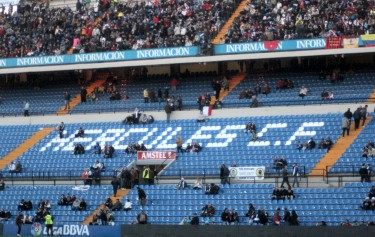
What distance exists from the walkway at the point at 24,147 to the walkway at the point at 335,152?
14.4 m

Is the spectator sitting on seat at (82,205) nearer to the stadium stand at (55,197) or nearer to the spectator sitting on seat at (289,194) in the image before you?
the stadium stand at (55,197)

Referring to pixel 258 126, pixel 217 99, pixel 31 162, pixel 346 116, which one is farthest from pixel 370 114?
pixel 31 162

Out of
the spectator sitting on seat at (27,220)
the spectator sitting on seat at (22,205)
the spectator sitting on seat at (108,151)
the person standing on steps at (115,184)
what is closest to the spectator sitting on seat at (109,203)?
the person standing on steps at (115,184)

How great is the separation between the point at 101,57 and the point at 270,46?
8635 millimetres

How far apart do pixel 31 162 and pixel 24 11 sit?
46.1ft

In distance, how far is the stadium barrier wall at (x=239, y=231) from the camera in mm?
29812

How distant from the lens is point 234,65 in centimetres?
4612

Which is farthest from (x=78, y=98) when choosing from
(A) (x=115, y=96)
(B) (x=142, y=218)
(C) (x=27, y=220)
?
(B) (x=142, y=218)

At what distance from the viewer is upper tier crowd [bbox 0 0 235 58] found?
4619cm

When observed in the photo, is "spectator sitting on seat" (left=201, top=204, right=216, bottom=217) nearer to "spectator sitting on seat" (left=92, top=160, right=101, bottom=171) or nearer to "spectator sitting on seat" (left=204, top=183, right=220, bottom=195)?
"spectator sitting on seat" (left=204, top=183, right=220, bottom=195)

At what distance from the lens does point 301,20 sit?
4319cm

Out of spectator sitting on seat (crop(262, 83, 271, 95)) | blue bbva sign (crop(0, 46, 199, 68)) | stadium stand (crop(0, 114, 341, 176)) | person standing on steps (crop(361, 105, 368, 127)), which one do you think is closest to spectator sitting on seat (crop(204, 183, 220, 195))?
stadium stand (crop(0, 114, 341, 176))

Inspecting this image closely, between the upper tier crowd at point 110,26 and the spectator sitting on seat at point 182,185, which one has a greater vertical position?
the upper tier crowd at point 110,26

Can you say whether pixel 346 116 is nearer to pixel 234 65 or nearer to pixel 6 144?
pixel 234 65
